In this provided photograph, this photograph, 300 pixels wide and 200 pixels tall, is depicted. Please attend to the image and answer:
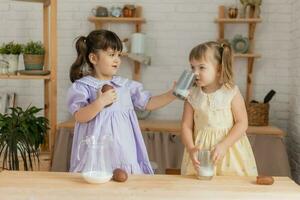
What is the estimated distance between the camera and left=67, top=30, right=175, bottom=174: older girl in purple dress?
1.88 m

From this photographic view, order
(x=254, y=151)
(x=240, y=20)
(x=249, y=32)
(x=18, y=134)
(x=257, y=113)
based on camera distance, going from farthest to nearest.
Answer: (x=249, y=32) → (x=240, y=20) → (x=257, y=113) → (x=254, y=151) → (x=18, y=134)

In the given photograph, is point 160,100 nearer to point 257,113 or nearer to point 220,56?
point 220,56

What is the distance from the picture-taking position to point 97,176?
1.46 meters

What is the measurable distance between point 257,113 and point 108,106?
6.46 ft

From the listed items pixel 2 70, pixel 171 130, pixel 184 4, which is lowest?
pixel 171 130

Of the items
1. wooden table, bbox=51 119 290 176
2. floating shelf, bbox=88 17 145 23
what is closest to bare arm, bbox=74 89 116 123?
wooden table, bbox=51 119 290 176

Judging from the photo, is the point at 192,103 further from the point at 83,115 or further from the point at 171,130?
the point at 171,130

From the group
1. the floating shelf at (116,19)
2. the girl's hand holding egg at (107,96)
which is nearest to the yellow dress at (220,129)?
the girl's hand holding egg at (107,96)

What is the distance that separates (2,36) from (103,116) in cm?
238

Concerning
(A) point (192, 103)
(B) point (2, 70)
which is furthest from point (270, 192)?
(B) point (2, 70)

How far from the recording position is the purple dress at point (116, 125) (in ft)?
6.16

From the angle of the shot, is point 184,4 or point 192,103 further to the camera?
point 184,4

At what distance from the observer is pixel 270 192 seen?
1.41 m

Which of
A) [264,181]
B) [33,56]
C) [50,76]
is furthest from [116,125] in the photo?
[33,56]
